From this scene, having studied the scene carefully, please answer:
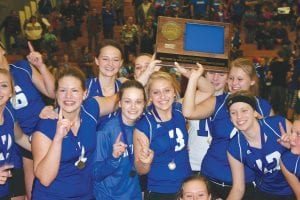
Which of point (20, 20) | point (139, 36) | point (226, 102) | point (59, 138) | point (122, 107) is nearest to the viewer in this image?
point (59, 138)

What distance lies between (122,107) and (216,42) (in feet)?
3.75

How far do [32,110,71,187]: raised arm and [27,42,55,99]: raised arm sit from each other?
1.13m

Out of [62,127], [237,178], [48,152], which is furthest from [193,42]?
[48,152]

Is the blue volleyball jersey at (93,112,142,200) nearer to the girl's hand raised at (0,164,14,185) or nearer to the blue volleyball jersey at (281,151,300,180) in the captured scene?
the girl's hand raised at (0,164,14,185)

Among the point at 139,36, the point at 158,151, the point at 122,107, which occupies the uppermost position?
the point at 139,36

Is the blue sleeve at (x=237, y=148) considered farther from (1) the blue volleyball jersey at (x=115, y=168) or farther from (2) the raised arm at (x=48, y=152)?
(2) the raised arm at (x=48, y=152)

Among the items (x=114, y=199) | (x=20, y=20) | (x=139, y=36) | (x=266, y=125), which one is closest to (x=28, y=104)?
(x=114, y=199)

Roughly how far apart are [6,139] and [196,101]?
165 centimetres

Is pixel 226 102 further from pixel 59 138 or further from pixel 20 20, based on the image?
pixel 20 20

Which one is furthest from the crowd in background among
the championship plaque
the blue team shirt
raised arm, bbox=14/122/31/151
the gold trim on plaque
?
the blue team shirt

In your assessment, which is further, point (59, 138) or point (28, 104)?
point (28, 104)

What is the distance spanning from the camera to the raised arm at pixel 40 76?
14.8 feet

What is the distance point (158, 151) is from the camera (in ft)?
12.7

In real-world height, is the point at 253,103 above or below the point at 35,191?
above
